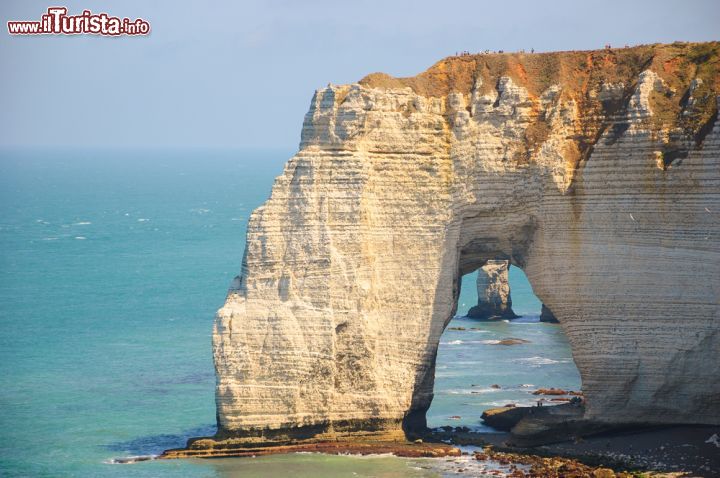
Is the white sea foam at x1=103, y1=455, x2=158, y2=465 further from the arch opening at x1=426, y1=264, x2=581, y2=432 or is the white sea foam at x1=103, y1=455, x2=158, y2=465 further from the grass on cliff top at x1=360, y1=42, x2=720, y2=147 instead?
the grass on cliff top at x1=360, y1=42, x2=720, y2=147

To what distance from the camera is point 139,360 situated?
7025cm

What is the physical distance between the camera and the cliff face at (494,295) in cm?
8388

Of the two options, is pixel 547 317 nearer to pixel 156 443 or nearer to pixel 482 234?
Answer: pixel 482 234

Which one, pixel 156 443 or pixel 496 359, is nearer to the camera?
pixel 156 443

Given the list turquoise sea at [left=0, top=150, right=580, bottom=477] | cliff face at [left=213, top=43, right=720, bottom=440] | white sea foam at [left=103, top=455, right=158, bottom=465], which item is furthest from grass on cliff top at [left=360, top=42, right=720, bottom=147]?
white sea foam at [left=103, top=455, right=158, bottom=465]

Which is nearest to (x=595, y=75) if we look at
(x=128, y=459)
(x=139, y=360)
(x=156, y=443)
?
(x=156, y=443)

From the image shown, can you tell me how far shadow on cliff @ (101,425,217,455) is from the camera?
176 ft

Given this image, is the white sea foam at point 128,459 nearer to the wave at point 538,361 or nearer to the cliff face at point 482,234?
the cliff face at point 482,234

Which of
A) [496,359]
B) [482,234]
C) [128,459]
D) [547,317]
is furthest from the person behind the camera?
[547,317]

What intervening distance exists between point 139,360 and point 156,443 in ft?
52.8

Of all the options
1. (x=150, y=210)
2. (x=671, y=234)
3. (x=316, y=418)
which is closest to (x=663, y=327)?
(x=671, y=234)

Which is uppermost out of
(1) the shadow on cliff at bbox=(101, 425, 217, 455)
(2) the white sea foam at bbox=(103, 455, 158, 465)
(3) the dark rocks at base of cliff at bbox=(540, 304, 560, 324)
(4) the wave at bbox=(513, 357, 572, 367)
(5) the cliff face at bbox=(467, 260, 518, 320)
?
(5) the cliff face at bbox=(467, 260, 518, 320)

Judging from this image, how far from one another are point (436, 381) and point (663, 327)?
1440cm

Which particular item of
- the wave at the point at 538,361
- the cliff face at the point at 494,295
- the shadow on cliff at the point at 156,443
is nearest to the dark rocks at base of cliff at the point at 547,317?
the cliff face at the point at 494,295
